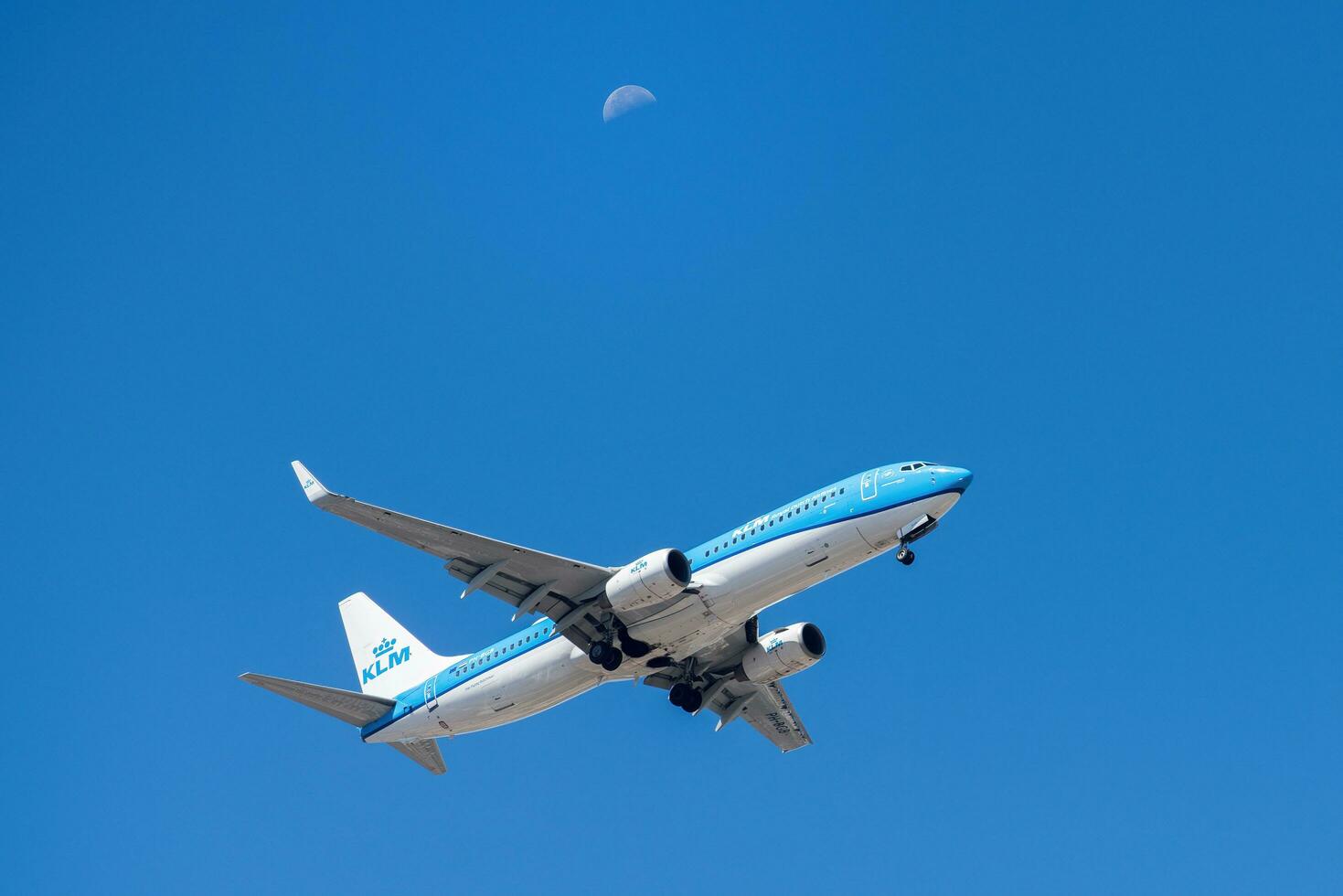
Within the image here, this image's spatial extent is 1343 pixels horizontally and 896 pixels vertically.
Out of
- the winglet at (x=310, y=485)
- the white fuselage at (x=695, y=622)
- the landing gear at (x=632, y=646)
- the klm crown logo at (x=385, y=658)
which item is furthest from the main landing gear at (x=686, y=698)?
the winglet at (x=310, y=485)

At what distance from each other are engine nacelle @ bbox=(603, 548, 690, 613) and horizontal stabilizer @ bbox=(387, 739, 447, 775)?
10849 mm

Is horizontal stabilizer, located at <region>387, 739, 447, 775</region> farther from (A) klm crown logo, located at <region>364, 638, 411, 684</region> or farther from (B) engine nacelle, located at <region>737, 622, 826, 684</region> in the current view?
(B) engine nacelle, located at <region>737, 622, 826, 684</region>

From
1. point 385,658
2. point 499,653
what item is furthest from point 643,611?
point 385,658

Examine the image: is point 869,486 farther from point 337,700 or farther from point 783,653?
point 337,700

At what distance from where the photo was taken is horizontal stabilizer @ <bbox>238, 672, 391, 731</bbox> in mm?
38844

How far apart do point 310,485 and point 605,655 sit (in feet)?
29.5

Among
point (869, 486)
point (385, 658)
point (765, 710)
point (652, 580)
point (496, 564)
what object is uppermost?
point (385, 658)

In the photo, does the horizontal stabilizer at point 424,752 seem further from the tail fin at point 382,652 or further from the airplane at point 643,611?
the tail fin at point 382,652

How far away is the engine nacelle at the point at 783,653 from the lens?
1601 inches

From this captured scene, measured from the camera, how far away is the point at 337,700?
134 feet

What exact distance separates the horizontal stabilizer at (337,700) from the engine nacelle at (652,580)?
9882mm

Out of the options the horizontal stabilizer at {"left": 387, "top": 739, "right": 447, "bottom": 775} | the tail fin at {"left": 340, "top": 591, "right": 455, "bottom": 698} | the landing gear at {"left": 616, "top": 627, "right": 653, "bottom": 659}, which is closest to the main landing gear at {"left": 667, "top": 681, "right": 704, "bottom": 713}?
the landing gear at {"left": 616, "top": 627, "right": 653, "bottom": 659}

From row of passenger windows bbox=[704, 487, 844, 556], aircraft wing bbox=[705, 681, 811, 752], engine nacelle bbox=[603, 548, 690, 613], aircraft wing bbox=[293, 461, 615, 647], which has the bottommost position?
aircraft wing bbox=[705, 681, 811, 752]

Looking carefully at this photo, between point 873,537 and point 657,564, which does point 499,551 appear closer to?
point 657,564
